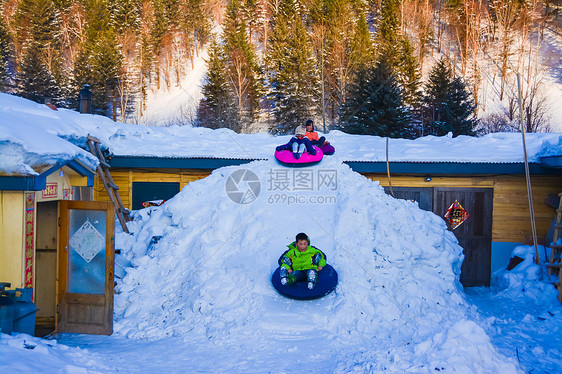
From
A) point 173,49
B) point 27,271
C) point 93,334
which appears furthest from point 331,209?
point 173,49

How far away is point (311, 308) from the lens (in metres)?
6.32

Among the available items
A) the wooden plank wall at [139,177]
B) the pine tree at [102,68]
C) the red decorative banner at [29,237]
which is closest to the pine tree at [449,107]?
the wooden plank wall at [139,177]

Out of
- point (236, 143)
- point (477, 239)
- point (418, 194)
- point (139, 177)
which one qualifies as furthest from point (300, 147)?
point (477, 239)

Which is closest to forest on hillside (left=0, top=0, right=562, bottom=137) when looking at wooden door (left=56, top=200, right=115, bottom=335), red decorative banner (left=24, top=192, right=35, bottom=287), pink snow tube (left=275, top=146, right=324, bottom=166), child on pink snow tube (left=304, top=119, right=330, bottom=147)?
child on pink snow tube (left=304, top=119, right=330, bottom=147)

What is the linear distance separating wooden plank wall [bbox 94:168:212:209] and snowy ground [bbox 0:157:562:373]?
3.44 ft

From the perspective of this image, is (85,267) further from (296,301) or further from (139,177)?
(139,177)

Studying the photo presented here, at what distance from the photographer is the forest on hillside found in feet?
73.5

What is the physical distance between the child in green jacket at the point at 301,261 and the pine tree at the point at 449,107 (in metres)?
16.0

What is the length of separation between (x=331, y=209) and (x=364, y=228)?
0.84 meters

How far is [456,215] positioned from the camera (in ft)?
31.9

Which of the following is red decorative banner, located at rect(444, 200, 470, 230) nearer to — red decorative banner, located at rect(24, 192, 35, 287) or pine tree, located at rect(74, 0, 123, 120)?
red decorative banner, located at rect(24, 192, 35, 287)

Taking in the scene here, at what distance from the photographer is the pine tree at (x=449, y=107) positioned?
20109 millimetres

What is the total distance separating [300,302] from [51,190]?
4127mm

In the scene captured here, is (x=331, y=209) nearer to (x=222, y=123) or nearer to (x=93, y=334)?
(x=93, y=334)
